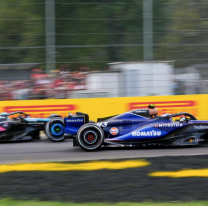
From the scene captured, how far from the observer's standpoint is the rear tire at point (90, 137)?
8070 millimetres

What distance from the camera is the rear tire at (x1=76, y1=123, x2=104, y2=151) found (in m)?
8.07

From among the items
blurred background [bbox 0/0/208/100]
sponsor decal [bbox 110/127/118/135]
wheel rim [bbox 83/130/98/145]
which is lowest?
wheel rim [bbox 83/130/98/145]

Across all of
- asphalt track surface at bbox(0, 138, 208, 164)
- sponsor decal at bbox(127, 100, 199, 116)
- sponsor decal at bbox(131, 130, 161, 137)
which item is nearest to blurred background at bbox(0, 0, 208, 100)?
sponsor decal at bbox(127, 100, 199, 116)

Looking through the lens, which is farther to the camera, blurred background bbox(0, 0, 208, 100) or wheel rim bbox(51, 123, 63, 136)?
blurred background bbox(0, 0, 208, 100)

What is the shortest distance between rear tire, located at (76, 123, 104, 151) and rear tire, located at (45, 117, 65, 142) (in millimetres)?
1556

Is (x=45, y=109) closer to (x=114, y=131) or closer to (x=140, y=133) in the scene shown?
(x=114, y=131)

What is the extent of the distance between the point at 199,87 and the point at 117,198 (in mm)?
8204

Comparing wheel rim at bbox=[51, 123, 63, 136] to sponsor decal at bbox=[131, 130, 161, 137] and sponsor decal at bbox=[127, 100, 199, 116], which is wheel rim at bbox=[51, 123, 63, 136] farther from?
sponsor decal at bbox=[127, 100, 199, 116]

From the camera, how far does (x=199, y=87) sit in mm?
12336

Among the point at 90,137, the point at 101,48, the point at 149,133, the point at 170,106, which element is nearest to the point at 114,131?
the point at 90,137

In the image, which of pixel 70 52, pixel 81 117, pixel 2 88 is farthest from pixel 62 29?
pixel 81 117

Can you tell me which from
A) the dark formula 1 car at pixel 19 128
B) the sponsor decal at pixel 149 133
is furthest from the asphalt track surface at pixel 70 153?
the dark formula 1 car at pixel 19 128

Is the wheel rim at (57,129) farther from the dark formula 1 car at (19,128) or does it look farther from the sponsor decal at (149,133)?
the sponsor decal at (149,133)

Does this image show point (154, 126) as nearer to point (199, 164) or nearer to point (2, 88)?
point (199, 164)
